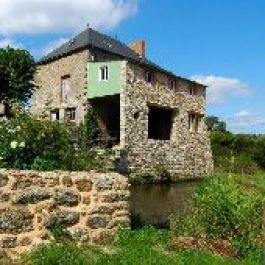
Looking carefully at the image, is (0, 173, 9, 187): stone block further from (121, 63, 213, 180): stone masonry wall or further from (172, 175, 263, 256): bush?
(121, 63, 213, 180): stone masonry wall

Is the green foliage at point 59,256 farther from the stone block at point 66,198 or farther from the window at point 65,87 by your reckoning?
the window at point 65,87

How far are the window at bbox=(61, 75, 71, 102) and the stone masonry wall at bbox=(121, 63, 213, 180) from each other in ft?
17.0

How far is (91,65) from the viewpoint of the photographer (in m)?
36.1

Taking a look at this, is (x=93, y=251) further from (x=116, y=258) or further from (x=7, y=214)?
(x=7, y=214)

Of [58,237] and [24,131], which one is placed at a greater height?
[24,131]

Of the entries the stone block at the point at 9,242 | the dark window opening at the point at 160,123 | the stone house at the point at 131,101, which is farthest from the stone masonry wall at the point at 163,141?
the stone block at the point at 9,242

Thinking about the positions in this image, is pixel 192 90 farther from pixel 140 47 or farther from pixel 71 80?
pixel 71 80

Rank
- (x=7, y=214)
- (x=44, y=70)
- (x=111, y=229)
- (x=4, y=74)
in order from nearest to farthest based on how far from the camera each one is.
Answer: (x=7, y=214)
(x=111, y=229)
(x=4, y=74)
(x=44, y=70)

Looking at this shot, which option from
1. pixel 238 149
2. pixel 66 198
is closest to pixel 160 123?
pixel 238 149

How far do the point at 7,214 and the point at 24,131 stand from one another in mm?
2916

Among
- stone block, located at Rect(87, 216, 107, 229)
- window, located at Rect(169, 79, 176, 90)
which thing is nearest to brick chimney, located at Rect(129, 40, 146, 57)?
window, located at Rect(169, 79, 176, 90)

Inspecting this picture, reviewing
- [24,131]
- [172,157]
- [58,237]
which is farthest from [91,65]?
[58,237]

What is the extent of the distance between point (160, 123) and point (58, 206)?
3136 centimetres

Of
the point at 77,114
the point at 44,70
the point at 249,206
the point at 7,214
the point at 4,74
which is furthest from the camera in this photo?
the point at 44,70
